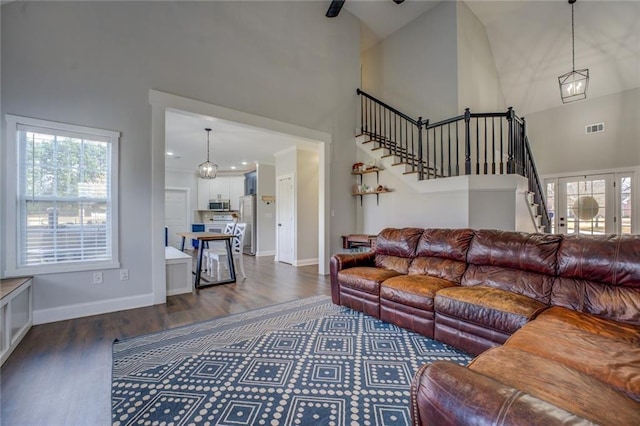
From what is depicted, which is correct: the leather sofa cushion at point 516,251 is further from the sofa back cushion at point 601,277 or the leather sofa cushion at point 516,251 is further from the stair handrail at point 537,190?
the stair handrail at point 537,190

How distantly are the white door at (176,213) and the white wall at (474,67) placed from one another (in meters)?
8.67

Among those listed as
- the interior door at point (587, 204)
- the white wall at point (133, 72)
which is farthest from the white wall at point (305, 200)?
the interior door at point (587, 204)

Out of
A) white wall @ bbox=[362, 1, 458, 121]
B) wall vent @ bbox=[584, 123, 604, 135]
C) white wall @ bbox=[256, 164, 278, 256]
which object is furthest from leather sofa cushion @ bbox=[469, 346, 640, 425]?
wall vent @ bbox=[584, 123, 604, 135]

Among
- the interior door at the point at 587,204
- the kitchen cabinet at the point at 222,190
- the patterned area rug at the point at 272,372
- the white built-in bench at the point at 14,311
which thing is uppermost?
the kitchen cabinet at the point at 222,190

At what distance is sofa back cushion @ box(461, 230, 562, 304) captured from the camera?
2.31m

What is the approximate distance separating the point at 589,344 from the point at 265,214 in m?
7.09

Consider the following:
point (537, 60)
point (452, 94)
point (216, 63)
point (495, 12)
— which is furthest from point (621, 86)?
point (216, 63)

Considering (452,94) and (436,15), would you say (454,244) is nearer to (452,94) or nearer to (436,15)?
(452,94)

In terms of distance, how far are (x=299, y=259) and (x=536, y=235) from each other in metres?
4.53

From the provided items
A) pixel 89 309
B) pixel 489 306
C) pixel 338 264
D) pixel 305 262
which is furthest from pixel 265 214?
pixel 489 306

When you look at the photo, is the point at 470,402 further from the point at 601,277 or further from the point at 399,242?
the point at 399,242

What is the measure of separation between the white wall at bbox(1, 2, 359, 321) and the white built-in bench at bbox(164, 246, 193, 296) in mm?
351

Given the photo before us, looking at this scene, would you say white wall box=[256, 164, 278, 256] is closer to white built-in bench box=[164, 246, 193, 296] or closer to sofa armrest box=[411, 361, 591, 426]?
white built-in bench box=[164, 246, 193, 296]

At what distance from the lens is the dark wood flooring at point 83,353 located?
1.61 metres
